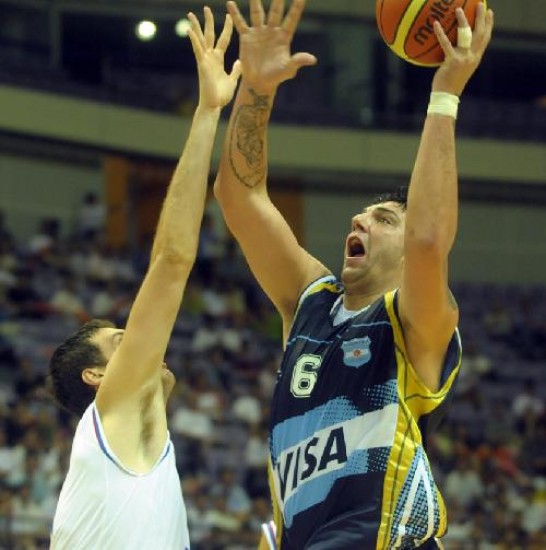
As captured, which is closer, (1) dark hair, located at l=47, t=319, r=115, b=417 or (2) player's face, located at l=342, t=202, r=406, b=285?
(2) player's face, located at l=342, t=202, r=406, b=285

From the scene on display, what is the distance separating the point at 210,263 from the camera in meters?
19.2

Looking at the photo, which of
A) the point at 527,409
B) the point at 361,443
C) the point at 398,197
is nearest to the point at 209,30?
the point at 398,197

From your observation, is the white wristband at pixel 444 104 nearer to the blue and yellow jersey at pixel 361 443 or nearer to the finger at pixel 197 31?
the blue and yellow jersey at pixel 361 443

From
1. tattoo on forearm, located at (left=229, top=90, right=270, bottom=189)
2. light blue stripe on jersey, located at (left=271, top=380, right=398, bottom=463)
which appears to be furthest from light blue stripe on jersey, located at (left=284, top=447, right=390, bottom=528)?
tattoo on forearm, located at (left=229, top=90, right=270, bottom=189)

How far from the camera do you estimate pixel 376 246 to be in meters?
4.63

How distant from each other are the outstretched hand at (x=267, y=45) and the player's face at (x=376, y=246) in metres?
0.56

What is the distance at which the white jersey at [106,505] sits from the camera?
4.38m

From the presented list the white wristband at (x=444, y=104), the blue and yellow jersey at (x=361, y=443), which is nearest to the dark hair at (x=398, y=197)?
the blue and yellow jersey at (x=361, y=443)

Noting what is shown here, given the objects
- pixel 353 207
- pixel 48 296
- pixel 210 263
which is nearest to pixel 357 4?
pixel 353 207

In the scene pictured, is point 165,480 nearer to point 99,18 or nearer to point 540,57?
point 99,18

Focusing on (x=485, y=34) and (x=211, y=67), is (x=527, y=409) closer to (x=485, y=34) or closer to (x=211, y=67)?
(x=211, y=67)

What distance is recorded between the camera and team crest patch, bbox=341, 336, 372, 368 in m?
4.39

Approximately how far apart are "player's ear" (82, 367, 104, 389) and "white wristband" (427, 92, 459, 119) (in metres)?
1.44

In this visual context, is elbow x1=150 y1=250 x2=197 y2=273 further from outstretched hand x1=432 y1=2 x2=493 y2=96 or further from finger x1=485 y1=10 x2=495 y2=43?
finger x1=485 y1=10 x2=495 y2=43
